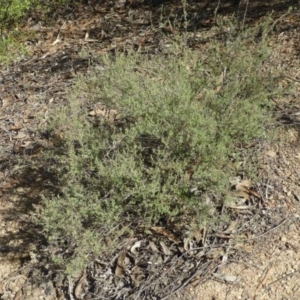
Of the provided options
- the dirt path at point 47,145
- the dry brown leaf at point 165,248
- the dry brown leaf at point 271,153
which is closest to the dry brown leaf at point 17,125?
the dirt path at point 47,145

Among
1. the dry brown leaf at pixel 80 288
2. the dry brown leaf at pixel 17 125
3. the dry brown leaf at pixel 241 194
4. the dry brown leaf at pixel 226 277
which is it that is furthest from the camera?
the dry brown leaf at pixel 17 125

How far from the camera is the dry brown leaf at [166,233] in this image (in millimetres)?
3309

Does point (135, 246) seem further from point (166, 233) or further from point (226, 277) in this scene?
point (226, 277)

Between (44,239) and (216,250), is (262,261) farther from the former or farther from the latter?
(44,239)

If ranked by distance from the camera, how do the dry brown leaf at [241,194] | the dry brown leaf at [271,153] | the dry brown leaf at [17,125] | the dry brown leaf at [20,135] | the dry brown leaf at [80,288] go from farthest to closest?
the dry brown leaf at [17,125]
the dry brown leaf at [20,135]
the dry brown leaf at [271,153]
the dry brown leaf at [241,194]
the dry brown leaf at [80,288]

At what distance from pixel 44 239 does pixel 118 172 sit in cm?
83

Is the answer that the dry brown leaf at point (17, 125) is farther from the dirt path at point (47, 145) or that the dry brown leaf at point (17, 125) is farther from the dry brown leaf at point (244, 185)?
the dry brown leaf at point (244, 185)

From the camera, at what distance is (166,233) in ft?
11.0

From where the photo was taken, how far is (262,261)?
10.4ft

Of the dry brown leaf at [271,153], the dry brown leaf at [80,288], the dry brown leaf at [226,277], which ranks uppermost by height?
the dry brown leaf at [271,153]

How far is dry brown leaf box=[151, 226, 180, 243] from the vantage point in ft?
10.9

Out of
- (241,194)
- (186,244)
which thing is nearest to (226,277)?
(186,244)

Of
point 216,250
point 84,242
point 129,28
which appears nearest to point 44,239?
point 84,242

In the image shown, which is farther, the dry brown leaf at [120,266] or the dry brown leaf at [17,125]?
the dry brown leaf at [17,125]
